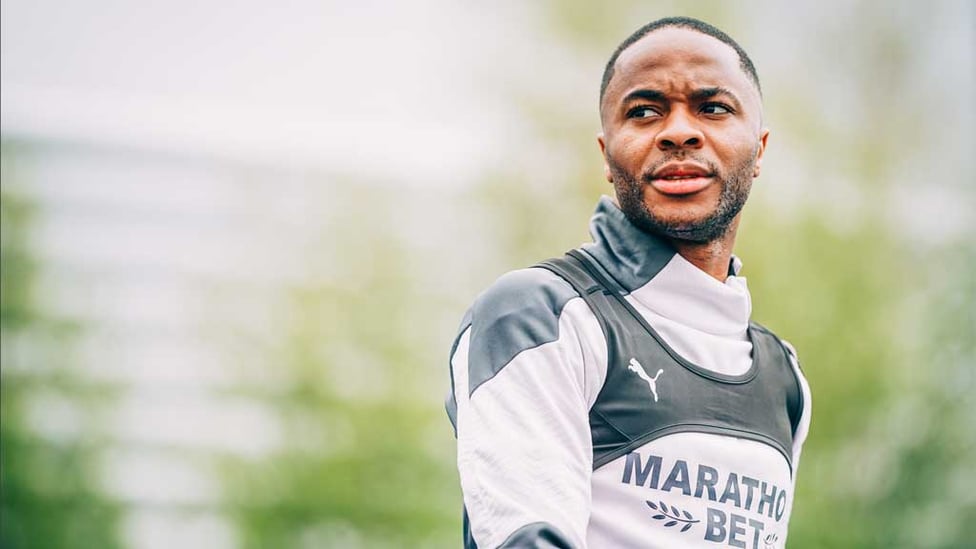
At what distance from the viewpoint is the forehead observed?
2.12 meters

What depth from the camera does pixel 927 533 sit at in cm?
1731

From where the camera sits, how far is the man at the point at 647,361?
6.11 feet

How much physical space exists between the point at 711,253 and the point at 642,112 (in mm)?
280

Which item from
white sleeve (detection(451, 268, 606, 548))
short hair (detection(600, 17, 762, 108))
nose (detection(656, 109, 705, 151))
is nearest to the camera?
white sleeve (detection(451, 268, 606, 548))

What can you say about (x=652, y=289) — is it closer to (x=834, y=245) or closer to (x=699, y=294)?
(x=699, y=294)

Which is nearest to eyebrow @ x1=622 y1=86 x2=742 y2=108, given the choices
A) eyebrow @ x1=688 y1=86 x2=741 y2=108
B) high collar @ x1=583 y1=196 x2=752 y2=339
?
eyebrow @ x1=688 y1=86 x2=741 y2=108

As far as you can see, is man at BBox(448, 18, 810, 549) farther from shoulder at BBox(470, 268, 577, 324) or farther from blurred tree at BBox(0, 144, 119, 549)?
blurred tree at BBox(0, 144, 119, 549)

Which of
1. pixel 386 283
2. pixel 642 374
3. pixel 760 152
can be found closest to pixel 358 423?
pixel 386 283

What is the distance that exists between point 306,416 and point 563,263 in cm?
1861

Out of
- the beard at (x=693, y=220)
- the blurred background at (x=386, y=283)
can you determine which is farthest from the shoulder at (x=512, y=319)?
the blurred background at (x=386, y=283)

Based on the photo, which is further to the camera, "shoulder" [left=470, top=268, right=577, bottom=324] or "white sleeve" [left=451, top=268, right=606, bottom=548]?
"shoulder" [left=470, top=268, right=577, bottom=324]

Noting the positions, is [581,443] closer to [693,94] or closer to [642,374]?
[642,374]

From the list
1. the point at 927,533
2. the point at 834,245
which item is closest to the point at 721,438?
the point at 834,245

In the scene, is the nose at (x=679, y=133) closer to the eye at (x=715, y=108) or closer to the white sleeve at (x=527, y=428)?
the eye at (x=715, y=108)
